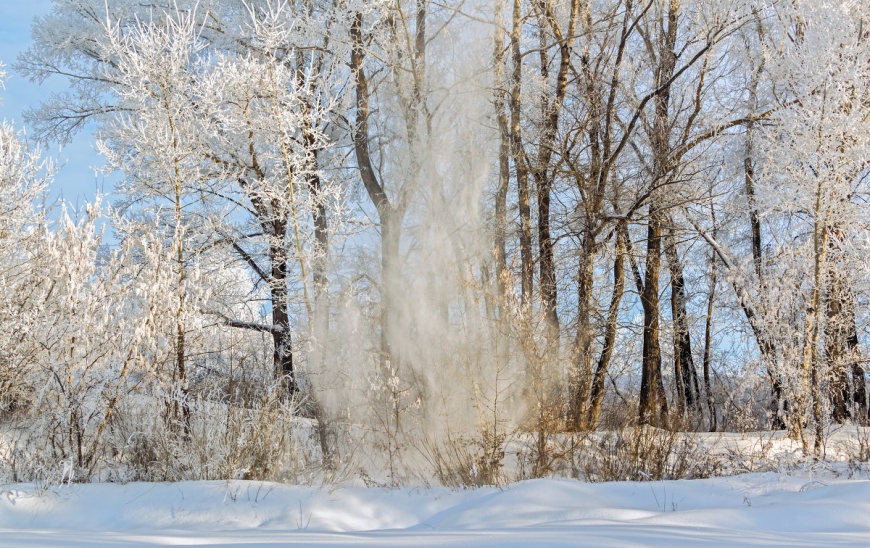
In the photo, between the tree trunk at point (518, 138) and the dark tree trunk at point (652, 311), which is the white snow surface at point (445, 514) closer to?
the tree trunk at point (518, 138)

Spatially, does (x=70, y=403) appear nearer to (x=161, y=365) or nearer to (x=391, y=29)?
(x=161, y=365)

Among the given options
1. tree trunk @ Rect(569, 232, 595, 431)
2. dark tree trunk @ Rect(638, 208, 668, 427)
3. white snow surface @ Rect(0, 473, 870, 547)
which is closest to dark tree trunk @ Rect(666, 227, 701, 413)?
dark tree trunk @ Rect(638, 208, 668, 427)

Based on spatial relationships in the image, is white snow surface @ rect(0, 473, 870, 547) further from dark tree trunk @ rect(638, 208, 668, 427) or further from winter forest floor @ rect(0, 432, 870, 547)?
dark tree trunk @ rect(638, 208, 668, 427)

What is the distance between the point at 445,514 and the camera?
5.56m

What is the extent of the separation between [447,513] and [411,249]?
21.5 feet

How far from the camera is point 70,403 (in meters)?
6.39

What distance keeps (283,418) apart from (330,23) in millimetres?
7388

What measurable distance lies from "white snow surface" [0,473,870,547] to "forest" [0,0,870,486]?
1.84 ft

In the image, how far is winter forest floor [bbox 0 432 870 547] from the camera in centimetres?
407

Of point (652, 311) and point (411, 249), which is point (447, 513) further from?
point (652, 311)

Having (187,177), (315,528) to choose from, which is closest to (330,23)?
(187,177)

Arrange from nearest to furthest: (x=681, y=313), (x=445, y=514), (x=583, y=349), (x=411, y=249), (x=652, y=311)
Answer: (x=445, y=514) < (x=583, y=349) < (x=411, y=249) < (x=652, y=311) < (x=681, y=313)

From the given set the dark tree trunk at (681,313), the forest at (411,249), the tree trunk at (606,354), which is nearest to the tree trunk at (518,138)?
the forest at (411,249)

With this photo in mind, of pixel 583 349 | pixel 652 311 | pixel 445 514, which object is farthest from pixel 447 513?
pixel 652 311
